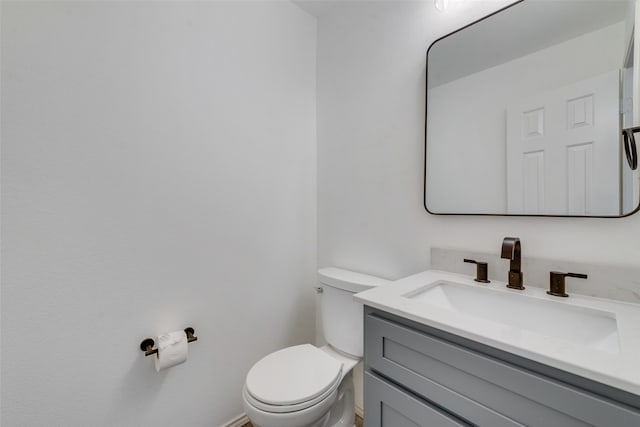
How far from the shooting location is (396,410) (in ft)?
2.68

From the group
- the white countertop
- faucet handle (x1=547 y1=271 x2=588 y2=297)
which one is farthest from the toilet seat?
faucet handle (x1=547 y1=271 x2=588 y2=297)

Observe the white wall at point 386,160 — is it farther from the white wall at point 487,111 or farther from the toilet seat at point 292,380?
the toilet seat at point 292,380

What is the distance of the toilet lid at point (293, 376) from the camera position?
1.02 metres

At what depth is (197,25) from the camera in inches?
49.9

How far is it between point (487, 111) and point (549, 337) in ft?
2.81

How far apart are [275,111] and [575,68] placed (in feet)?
4.37

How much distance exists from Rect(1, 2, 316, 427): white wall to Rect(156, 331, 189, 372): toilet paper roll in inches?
3.5

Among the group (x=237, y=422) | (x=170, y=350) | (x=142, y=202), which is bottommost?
(x=237, y=422)

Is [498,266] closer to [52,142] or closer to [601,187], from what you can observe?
[601,187]

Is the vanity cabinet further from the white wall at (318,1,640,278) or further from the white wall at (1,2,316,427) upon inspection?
the white wall at (1,2,316,427)

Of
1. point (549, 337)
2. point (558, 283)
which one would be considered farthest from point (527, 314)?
point (549, 337)

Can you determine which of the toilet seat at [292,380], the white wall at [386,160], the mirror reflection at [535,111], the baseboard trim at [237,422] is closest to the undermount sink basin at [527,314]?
the white wall at [386,160]

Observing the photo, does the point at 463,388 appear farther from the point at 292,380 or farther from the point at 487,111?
the point at 487,111

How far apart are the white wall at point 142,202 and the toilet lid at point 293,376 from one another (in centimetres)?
35
